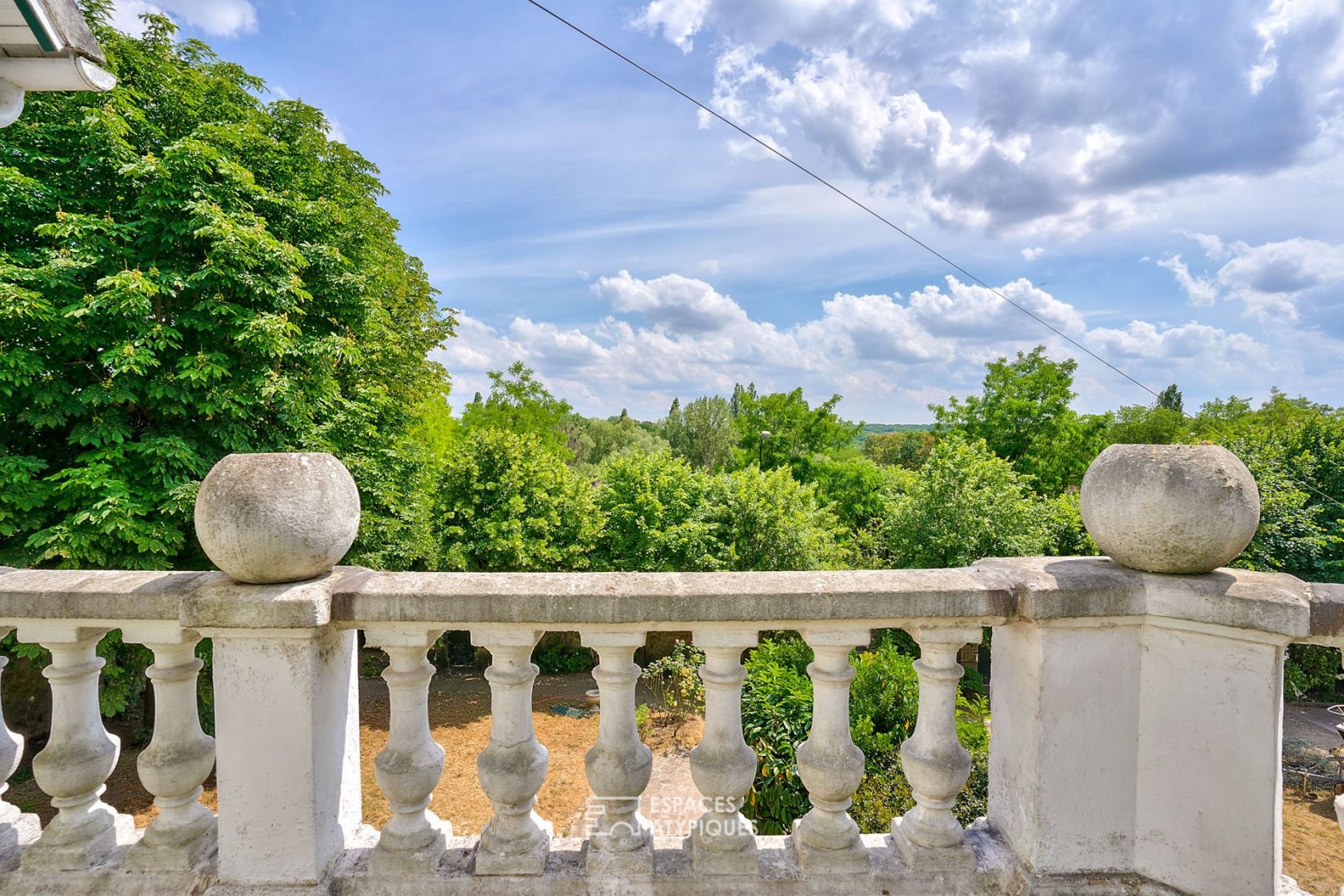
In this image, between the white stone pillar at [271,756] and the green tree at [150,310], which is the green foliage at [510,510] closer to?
the green tree at [150,310]

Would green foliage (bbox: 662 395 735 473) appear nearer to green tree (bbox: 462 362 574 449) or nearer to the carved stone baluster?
green tree (bbox: 462 362 574 449)

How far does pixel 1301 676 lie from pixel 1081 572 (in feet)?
49.7

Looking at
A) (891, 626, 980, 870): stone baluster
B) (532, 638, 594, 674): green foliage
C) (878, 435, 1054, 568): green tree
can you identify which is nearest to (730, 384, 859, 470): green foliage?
(878, 435, 1054, 568): green tree

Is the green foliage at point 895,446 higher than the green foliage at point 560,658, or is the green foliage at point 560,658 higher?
the green foliage at point 895,446

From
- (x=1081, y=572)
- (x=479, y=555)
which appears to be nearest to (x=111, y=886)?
(x=1081, y=572)

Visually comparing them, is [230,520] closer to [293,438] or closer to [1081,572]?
[1081,572]

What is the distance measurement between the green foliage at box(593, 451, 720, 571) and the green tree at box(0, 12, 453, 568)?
626 centimetres

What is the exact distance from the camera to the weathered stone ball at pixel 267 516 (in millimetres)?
1533

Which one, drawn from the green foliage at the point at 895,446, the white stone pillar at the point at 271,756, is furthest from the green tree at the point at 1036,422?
the green foliage at the point at 895,446

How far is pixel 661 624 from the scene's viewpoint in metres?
1.66

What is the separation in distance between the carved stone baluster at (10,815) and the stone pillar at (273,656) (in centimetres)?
Answer: 75

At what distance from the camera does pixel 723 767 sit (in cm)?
172

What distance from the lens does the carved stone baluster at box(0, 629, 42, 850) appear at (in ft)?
5.97

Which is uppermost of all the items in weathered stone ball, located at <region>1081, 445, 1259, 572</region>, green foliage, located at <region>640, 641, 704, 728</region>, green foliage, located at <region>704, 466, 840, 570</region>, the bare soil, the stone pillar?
weathered stone ball, located at <region>1081, 445, 1259, 572</region>
